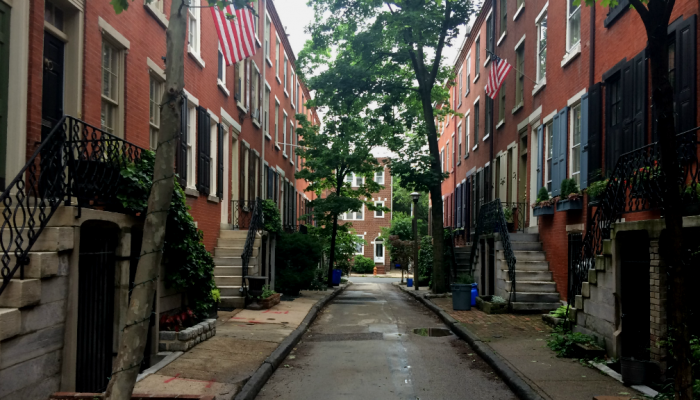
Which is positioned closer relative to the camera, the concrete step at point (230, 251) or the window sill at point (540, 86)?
the concrete step at point (230, 251)

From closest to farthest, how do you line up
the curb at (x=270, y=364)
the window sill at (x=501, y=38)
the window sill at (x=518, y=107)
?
the curb at (x=270, y=364) < the window sill at (x=518, y=107) < the window sill at (x=501, y=38)

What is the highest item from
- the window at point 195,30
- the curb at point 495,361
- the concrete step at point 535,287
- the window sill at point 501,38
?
the window sill at point 501,38

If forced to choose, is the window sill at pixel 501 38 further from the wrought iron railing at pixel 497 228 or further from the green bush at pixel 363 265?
the green bush at pixel 363 265

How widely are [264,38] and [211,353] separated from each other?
17.4 metres

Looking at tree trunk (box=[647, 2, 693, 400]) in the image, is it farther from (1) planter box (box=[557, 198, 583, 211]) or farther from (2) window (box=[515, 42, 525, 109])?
(2) window (box=[515, 42, 525, 109])

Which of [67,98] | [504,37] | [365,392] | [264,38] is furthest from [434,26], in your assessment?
[365,392]

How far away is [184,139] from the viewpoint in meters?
14.2

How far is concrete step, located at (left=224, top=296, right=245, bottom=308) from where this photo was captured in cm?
1465

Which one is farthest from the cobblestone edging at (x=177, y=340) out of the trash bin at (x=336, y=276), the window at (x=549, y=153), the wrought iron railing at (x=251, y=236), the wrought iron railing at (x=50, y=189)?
the trash bin at (x=336, y=276)

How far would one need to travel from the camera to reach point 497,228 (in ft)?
55.1

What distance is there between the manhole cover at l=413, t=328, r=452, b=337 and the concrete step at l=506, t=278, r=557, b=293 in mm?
2585

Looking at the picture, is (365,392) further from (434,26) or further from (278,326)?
(434,26)

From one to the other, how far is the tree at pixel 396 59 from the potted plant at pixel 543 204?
5319mm

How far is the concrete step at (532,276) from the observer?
15047mm
